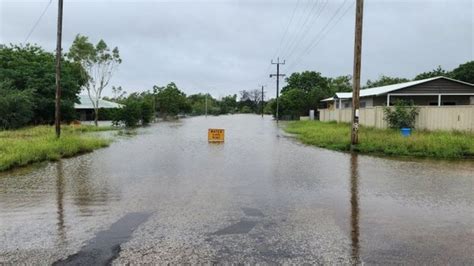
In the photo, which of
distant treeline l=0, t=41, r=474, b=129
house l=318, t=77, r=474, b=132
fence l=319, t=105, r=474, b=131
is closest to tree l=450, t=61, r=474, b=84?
distant treeline l=0, t=41, r=474, b=129

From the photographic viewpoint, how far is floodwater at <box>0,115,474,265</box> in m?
5.18

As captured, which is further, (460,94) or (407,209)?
(460,94)

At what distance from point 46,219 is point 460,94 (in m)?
34.0

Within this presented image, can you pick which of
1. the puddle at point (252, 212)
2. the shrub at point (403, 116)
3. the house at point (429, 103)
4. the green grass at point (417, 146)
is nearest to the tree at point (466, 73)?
the house at point (429, 103)

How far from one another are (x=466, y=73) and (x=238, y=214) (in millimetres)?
60864

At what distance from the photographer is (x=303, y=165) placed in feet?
45.1

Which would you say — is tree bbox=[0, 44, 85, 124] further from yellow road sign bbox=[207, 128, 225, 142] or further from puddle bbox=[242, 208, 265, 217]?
puddle bbox=[242, 208, 265, 217]

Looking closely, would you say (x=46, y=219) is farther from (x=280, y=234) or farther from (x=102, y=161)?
(x=102, y=161)

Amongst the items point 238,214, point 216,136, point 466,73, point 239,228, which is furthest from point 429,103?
point 239,228

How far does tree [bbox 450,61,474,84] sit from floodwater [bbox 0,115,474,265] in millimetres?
51233

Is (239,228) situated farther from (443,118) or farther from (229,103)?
(229,103)

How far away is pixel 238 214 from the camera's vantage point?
714 cm

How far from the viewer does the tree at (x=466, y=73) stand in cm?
5719

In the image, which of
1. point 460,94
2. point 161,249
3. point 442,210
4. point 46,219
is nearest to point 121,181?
point 46,219
